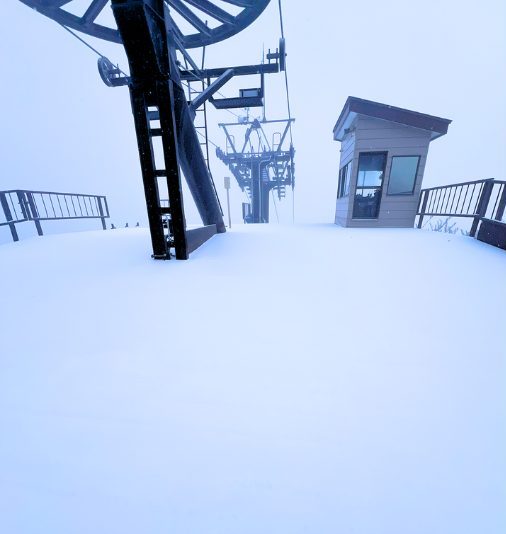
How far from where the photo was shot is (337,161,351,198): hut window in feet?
25.5

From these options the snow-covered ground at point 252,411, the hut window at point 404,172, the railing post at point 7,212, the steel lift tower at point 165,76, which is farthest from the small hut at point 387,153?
the railing post at point 7,212

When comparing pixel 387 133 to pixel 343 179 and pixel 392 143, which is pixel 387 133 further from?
pixel 343 179

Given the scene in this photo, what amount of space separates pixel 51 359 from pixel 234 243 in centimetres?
A: 347

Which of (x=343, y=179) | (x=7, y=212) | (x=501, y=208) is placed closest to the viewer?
(x=501, y=208)

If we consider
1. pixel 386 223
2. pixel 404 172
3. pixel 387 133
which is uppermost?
pixel 387 133

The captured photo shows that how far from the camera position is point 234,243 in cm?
461

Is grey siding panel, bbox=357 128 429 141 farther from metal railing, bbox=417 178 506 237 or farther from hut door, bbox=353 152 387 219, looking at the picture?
metal railing, bbox=417 178 506 237

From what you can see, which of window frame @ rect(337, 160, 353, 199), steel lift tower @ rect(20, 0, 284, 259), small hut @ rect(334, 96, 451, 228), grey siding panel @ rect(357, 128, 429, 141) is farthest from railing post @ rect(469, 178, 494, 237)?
steel lift tower @ rect(20, 0, 284, 259)

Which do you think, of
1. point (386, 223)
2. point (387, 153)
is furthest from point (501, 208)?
point (387, 153)

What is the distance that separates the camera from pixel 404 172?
7.27m

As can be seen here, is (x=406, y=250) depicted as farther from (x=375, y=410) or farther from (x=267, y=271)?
(x=375, y=410)

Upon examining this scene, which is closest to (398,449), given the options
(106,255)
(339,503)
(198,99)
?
(339,503)

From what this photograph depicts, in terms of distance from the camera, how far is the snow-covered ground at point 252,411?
2.69 ft

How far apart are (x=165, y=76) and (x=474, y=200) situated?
678 cm
